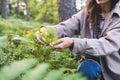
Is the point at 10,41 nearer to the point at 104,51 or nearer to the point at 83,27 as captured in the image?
the point at 83,27

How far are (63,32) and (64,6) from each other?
8.54 ft

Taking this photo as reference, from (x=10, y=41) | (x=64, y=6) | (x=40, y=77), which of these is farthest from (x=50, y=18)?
(x=40, y=77)

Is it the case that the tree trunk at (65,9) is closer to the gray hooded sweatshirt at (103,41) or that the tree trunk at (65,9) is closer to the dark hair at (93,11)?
the gray hooded sweatshirt at (103,41)

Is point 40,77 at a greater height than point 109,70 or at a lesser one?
greater

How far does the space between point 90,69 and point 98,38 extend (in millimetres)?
471

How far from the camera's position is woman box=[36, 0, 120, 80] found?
3.82 m

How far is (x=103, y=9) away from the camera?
437 cm

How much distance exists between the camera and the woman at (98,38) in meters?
3.82

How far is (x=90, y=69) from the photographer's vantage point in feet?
13.2

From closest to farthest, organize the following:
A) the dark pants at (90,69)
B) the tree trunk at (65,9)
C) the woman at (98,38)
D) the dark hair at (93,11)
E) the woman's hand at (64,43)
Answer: the woman's hand at (64,43)
the woman at (98,38)
the dark pants at (90,69)
the dark hair at (93,11)
the tree trunk at (65,9)

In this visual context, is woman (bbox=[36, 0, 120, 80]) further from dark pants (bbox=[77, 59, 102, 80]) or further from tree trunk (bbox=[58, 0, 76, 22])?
tree trunk (bbox=[58, 0, 76, 22])

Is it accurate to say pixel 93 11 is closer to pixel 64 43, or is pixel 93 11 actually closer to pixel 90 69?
pixel 90 69

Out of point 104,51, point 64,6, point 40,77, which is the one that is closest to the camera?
point 40,77

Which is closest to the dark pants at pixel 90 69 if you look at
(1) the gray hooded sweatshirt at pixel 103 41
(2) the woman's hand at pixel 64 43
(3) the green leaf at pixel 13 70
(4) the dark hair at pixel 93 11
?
(1) the gray hooded sweatshirt at pixel 103 41
